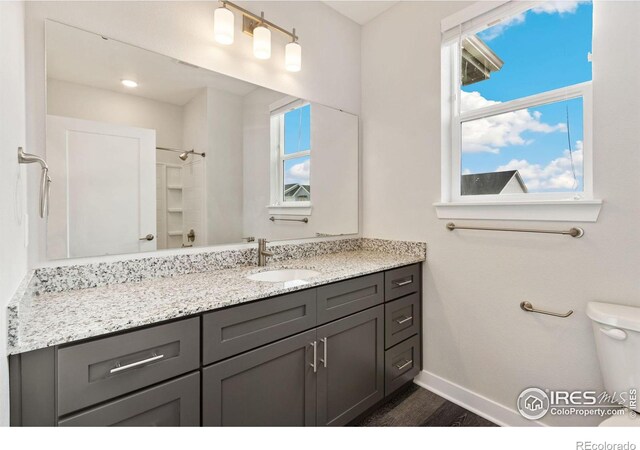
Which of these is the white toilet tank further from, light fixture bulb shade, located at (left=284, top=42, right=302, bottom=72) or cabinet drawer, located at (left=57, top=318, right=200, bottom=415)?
light fixture bulb shade, located at (left=284, top=42, right=302, bottom=72)

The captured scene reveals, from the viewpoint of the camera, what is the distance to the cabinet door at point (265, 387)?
101cm

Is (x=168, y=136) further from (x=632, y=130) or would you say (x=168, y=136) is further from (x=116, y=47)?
(x=632, y=130)

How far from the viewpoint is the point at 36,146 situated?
1.12 m

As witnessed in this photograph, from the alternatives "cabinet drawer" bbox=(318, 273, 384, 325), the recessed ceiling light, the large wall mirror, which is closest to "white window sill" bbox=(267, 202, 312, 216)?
the large wall mirror

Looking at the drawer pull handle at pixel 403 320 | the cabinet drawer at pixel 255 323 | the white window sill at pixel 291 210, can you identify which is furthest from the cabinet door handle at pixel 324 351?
the white window sill at pixel 291 210

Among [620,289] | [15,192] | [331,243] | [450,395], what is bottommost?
[450,395]

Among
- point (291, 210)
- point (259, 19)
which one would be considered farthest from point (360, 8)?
point (291, 210)

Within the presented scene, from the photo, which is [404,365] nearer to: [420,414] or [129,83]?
[420,414]

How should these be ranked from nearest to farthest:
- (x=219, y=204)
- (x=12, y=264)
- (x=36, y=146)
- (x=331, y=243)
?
(x=12, y=264)
(x=36, y=146)
(x=219, y=204)
(x=331, y=243)

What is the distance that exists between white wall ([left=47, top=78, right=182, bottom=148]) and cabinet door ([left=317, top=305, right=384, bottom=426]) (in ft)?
3.91

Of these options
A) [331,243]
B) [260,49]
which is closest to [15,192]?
[260,49]

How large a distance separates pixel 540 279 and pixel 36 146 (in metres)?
2.28

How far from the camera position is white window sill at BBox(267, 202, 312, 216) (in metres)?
1.84

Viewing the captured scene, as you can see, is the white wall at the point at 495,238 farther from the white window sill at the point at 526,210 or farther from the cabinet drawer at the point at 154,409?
the cabinet drawer at the point at 154,409
